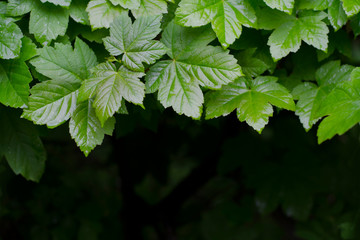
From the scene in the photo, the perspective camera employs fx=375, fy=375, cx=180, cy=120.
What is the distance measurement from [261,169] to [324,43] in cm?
102

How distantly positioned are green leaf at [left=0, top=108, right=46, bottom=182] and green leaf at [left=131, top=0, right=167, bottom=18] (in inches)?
18.7

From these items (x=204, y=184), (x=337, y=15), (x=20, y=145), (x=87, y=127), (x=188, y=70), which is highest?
(x=337, y=15)

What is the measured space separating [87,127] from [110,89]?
0.12m

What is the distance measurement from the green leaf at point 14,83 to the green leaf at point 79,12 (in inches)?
7.1

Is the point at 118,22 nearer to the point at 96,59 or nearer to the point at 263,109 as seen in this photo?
the point at 96,59

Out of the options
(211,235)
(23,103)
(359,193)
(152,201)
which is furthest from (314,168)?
(23,103)

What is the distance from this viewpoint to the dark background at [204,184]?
5.94 ft

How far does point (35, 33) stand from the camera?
0.96m

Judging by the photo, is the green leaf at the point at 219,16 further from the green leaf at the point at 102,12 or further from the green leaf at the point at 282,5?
the green leaf at the point at 102,12

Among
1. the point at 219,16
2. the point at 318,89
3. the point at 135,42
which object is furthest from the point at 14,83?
the point at 318,89

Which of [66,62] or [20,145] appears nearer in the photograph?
[66,62]

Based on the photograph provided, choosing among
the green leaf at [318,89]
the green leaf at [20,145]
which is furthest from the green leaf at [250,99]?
the green leaf at [20,145]

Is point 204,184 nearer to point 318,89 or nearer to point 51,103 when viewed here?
point 318,89

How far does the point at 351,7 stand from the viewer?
95 cm
